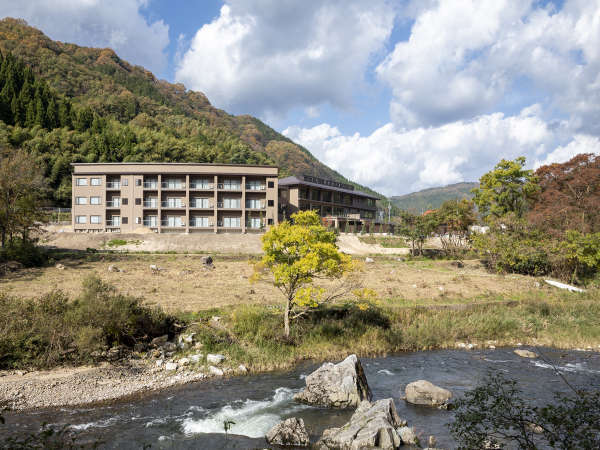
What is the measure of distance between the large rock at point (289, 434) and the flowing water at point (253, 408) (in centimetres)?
35

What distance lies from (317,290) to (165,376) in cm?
685

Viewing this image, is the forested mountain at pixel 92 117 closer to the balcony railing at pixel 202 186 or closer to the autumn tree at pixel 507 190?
the balcony railing at pixel 202 186

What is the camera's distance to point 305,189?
64.1 m

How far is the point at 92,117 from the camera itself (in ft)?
299

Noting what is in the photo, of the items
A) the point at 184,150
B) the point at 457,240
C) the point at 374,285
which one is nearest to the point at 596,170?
the point at 457,240

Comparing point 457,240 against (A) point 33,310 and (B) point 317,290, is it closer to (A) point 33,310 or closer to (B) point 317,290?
(B) point 317,290

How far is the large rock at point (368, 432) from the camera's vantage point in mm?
9398

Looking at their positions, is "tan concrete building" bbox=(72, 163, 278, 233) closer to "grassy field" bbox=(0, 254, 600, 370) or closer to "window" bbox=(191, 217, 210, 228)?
"window" bbox=(191, 217, 210, 228)

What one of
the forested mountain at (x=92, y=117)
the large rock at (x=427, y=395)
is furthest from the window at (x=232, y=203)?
the large rock at (x=427, y=395)

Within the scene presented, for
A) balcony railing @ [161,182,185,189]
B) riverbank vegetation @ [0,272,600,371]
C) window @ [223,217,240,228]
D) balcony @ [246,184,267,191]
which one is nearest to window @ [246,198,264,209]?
balcony @ [246,184,267,191]

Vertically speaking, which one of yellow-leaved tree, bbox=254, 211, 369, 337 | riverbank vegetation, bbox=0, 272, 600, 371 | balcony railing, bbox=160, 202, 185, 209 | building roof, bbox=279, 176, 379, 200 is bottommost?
riverbank vegetation, bbox=0, 272, 600, 371

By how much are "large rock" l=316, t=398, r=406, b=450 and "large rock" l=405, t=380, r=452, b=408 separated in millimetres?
2099

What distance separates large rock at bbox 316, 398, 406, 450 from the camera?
9.40m

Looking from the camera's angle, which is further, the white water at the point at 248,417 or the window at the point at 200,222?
the window at the point at 200,222
